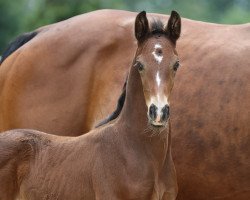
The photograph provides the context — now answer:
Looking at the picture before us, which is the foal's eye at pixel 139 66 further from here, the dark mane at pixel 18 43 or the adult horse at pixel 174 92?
the dark mane at pixel 18 43

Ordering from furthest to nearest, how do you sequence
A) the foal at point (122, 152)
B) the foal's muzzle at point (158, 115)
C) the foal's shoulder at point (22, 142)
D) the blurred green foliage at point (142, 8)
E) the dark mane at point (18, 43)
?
the blurred green foliage at point (142, 8), the dark mane at point (18, 43), the foal's shoulder at point (22, 142), the foal at point (122, 152), the foal's muzzle at point (158, 115)

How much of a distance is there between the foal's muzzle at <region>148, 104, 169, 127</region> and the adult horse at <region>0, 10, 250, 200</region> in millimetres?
1298

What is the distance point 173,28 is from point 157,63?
0.36 meters

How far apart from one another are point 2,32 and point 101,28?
2517cm

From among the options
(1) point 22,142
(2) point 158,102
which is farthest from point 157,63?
(1) point 22,142

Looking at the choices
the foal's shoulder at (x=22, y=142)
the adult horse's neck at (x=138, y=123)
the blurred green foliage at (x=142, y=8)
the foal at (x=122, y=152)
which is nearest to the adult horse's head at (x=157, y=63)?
the foal at (x=122, y=152)

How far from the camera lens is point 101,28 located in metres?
7.41

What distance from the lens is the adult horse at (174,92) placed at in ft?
21.4

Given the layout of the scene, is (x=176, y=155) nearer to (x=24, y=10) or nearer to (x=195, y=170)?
(x=195, y=170)

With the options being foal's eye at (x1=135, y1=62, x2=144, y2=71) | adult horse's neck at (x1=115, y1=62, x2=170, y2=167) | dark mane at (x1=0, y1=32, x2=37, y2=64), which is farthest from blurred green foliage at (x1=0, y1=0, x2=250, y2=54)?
foal's eye at (x1=135, y1=62, x2=144, y2=71)

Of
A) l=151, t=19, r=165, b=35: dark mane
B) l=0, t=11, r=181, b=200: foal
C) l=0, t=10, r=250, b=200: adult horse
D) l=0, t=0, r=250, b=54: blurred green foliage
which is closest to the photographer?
l=0, t=11, r=181, b=200: foal

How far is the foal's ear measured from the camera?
5.72 metres

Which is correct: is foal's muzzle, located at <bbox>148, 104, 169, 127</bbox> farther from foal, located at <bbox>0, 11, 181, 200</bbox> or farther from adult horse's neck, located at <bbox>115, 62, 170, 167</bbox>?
adult horse's neck, located at <bbox>115, 62, 170, 167</bbox>

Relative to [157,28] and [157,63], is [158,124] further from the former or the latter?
[157,28]
